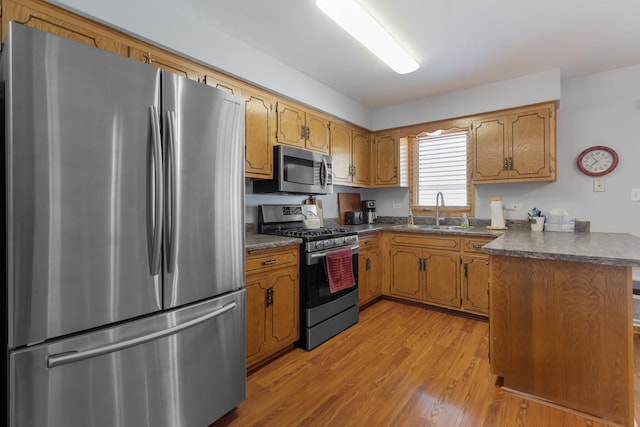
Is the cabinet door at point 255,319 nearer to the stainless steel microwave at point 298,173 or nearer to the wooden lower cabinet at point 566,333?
the stainless steel microwave at point 298,173

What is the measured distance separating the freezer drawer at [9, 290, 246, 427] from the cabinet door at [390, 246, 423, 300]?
2.27m

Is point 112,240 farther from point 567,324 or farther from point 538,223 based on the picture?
point 538,223

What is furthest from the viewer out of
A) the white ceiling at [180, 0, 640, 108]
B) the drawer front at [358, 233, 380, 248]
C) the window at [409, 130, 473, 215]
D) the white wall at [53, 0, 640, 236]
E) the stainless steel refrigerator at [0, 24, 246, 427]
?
the window at [409, 130, 473, 215]

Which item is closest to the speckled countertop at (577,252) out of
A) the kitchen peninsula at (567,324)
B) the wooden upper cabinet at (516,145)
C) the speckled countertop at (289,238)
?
the kitchen peninsula at (567,324)

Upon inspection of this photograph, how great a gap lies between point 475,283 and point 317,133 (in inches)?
88.5

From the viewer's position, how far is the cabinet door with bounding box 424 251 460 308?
10.3 ft

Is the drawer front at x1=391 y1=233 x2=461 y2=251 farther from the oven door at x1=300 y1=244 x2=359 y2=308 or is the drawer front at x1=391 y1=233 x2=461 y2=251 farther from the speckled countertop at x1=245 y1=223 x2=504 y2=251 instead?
the oven door at x1=300 y1=244 x2=359 y2=308

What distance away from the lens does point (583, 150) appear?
117 inches

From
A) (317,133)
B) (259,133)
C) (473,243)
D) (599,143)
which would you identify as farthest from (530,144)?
(259,133)

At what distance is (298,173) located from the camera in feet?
9.30

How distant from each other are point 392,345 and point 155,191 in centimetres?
216

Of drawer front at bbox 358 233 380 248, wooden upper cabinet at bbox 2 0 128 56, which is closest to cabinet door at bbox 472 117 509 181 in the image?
drawer front at bbox 358 233 380 248

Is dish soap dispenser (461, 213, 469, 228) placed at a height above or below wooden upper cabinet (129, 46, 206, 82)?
below

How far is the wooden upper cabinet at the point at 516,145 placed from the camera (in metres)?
2.93
